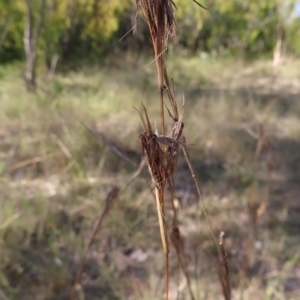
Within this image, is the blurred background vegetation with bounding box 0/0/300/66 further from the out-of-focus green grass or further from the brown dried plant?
the brown dried plant

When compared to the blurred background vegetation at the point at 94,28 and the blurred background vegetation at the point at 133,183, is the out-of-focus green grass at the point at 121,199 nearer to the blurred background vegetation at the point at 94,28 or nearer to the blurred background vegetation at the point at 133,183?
the blurred background vegetation at the point at 133,183

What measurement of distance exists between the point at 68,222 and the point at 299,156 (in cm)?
183

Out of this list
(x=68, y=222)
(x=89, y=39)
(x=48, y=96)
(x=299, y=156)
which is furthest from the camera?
(x=89, y=39)

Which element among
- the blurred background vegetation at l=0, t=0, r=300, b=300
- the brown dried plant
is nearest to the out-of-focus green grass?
the blurred background vegetation at l=0, t=0, r=300, b=300

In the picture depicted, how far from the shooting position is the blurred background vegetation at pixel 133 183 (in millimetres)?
1437

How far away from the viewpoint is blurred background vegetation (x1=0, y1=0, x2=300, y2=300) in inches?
56.6

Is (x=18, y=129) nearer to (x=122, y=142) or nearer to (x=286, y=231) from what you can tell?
(x=122, y=142)

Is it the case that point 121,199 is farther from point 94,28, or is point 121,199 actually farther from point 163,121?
point 94,28

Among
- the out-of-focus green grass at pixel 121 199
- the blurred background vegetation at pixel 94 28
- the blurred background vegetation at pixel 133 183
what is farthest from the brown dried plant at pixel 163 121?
the blurred background vegetation at pixel 94 28

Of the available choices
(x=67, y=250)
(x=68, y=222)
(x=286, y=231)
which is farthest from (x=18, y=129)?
(x=286, y=231)

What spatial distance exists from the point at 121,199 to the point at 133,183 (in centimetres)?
20

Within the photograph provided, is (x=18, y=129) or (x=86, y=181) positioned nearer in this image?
(x=86, y=181)

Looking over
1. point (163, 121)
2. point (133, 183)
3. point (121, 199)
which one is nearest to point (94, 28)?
point (133, 183)

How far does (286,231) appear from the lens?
189 cm
